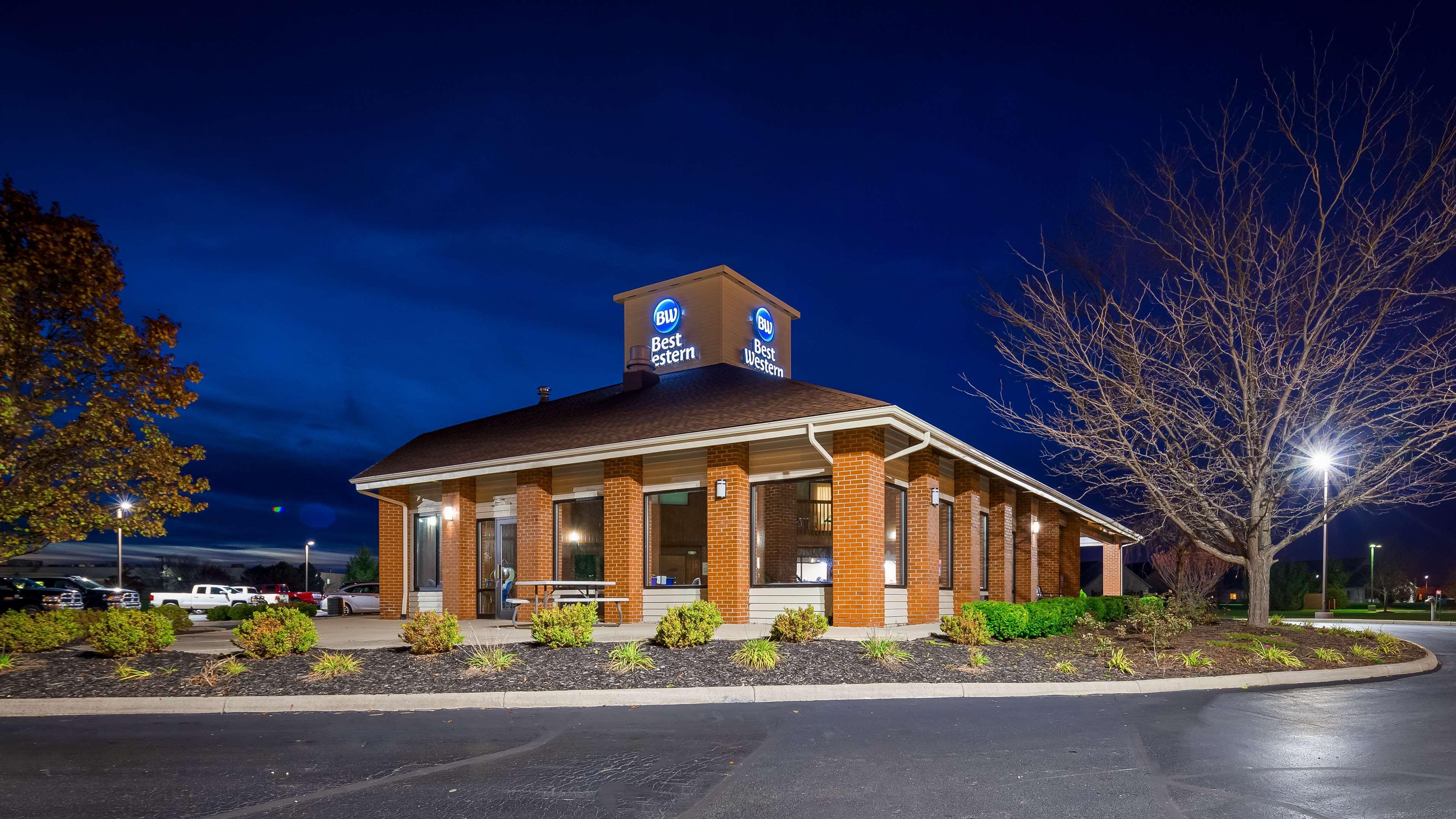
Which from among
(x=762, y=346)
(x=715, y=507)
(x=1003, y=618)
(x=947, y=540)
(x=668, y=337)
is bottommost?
(x=1003, y=618)

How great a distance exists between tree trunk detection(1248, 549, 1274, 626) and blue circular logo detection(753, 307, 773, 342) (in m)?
15.6

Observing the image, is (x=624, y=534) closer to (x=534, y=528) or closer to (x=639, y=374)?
(x=534, y=528)

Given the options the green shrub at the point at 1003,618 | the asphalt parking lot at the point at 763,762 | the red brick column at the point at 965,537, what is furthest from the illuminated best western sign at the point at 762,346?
the asphalt parking lot at the point at 763,762

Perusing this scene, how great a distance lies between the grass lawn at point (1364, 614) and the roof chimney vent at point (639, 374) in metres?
22.7

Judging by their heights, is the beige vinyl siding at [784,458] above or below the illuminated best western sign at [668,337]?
below

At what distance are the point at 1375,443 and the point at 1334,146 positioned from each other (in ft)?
17.7

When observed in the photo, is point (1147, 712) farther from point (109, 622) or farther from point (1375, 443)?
point (109, 622)

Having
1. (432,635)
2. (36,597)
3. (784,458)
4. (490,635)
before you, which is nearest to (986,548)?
(784,458)

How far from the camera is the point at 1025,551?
24016 mm

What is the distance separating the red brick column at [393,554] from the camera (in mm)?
22312

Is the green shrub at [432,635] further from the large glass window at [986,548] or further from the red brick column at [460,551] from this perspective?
the large glass window at [986,548]

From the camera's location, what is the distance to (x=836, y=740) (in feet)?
24.5

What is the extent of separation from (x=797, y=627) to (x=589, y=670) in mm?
3270

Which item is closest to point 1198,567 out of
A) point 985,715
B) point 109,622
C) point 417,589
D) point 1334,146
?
point 1334,146
